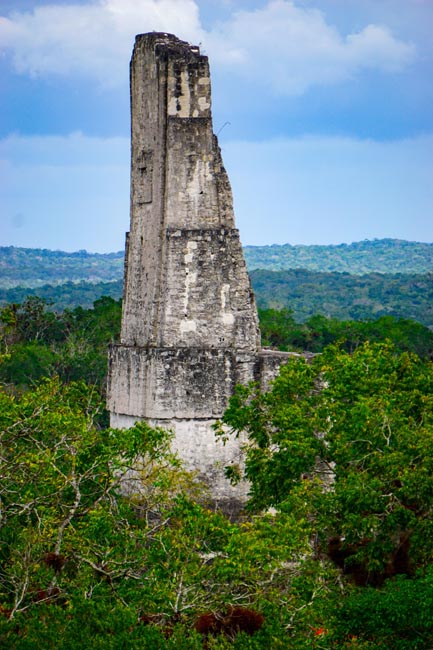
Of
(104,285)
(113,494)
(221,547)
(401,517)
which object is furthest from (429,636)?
(104,285)

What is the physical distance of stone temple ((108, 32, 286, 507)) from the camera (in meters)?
25.5

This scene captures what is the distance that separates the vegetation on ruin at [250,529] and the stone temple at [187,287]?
111cm

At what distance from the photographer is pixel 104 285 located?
6240 inches

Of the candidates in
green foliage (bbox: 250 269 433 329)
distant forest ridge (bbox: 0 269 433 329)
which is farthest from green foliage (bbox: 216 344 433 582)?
distant forest ridge (bbox: 0 269 433 329)

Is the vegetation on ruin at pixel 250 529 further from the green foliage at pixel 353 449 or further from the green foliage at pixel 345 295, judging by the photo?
the green foliage at pixel 345 295

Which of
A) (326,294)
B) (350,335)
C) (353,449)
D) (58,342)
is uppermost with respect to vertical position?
(353,449)

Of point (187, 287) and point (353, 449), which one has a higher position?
point (187, 287)

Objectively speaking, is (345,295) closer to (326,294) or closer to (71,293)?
(326,294)

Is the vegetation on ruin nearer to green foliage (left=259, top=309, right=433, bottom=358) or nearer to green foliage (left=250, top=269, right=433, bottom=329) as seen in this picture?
green foliage (left=259, top=309, right=433, bottom=358)

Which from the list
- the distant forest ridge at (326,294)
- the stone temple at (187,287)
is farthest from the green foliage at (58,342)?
the distant forest ridge at (326,294)

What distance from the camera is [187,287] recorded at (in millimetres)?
25719

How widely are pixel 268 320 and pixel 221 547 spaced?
47032mm

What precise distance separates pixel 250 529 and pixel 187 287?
20.0ft

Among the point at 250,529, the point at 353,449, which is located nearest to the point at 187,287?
the point at 353,449
